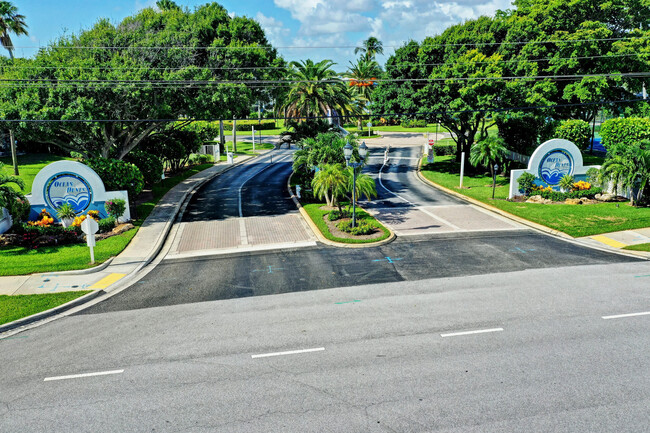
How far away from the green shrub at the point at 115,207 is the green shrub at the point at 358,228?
11431 millimetres

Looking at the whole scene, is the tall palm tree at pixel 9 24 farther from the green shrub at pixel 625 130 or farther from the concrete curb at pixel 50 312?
the green shrub at pixel 625 130

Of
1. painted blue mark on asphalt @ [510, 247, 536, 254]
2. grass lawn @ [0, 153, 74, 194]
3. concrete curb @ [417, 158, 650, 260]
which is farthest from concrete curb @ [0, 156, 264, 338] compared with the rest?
concrete curb @ [417, 158, 650, 260]

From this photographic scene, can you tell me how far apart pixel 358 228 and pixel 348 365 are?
487 inches

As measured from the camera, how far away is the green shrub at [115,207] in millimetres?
24109

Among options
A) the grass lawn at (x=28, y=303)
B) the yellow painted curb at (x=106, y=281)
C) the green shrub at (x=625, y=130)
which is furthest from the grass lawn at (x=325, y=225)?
the green shrub at (x=625, y=130)

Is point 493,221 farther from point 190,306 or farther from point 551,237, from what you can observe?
point 190,306

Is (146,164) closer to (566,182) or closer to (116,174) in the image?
(116,174)

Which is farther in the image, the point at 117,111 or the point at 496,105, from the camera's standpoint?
the point at 496,105

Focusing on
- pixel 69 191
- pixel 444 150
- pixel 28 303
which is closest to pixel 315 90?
pixel 444 150

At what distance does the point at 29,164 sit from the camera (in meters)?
44.0

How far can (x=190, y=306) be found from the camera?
47.5 feet

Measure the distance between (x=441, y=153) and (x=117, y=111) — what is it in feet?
119

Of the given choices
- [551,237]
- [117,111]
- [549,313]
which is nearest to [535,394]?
[549,313]

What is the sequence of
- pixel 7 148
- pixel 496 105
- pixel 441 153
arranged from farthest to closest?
1. pixel 441 153
2. pixel 7 148
3. pixel 496 105
